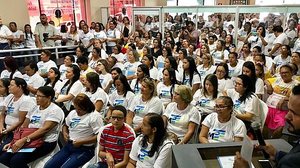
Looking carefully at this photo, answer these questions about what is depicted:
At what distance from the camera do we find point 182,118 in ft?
10.1

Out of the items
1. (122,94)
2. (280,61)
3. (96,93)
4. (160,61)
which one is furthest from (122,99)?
(280,61)

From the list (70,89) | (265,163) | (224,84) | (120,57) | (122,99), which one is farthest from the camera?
(120,57)

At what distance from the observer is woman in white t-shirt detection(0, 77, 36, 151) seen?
11.3 feet

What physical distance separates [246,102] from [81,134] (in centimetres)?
178

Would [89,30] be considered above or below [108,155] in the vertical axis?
above

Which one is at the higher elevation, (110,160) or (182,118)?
(182,118)

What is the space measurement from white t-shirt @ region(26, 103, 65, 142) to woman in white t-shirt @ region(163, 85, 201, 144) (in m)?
1.13

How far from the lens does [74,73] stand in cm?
439

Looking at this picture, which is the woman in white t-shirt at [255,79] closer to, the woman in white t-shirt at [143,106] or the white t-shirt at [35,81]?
the woman in white t-shirt at [143,106]

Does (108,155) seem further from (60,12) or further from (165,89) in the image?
(60,12)

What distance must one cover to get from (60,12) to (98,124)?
8.22m

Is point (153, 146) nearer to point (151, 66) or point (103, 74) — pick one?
point (103, 74)

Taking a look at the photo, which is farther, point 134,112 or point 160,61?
point 160,61

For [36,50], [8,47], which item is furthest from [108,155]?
[8,47]
